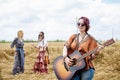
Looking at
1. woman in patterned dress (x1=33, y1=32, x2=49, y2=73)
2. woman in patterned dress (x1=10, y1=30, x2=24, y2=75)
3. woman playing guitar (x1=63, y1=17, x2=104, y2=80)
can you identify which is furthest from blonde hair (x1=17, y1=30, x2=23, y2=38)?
woman playing guitar (x1=63, y1=17, x2=104, y2=80)

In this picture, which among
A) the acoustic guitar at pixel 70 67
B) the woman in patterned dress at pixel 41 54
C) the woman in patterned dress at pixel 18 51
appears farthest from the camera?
the woman in patterned dress at pixel 18 51

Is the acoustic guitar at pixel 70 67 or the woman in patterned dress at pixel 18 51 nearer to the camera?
the acoustic guitar at pixel 70 67

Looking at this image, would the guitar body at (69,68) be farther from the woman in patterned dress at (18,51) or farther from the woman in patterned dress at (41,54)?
the woman in patterned dress at (18,51)

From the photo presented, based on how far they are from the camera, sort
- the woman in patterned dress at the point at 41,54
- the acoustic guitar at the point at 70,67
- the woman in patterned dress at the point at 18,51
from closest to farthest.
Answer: the acoustic guitar at the point at 70,67, the woman in patterned dress at the point at 41,54, the woman in patterned dress at the point at 18,51

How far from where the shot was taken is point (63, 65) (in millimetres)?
8156

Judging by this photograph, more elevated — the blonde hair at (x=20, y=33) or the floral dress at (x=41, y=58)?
the blonde hair at (x=20, y=33)

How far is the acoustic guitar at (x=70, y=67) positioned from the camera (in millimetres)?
7525

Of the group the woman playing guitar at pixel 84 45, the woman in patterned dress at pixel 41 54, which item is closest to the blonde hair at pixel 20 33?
the woman in patterned dress at pixel 41 54

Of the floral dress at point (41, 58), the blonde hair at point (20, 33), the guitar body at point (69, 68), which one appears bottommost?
the floral dress at point (41, 58)

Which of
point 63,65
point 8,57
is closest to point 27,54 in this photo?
point 8,57

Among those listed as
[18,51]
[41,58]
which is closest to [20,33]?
[18,51]

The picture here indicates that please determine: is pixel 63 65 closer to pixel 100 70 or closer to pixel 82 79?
pixel 82 79

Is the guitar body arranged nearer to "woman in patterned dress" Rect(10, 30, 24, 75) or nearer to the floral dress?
the floral dress

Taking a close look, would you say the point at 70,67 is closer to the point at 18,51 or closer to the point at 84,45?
the point at 84,45
